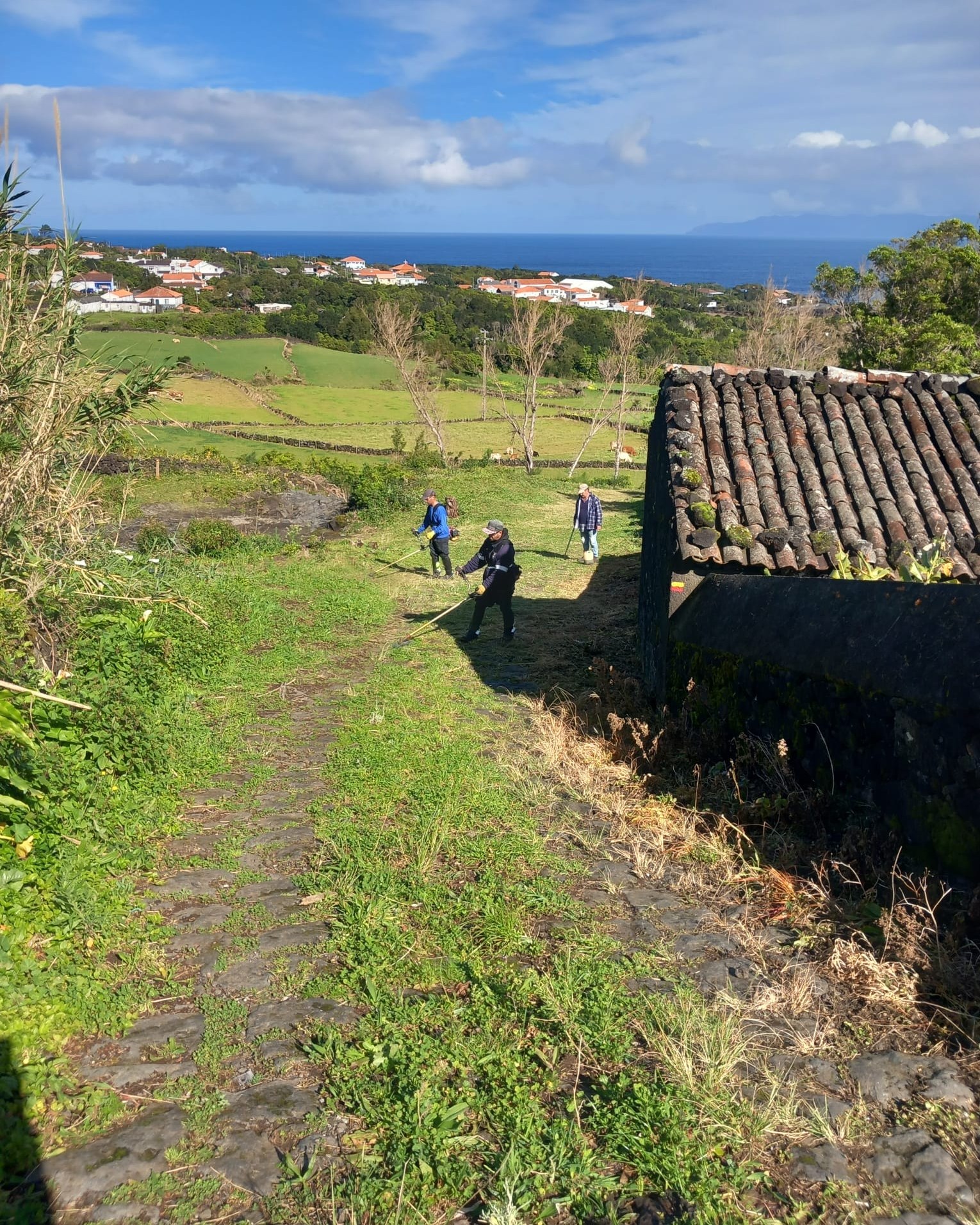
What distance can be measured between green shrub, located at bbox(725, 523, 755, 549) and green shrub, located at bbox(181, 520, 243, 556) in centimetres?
1069

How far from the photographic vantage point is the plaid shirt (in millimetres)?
17219

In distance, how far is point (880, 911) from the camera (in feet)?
14.5

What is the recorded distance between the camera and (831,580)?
5.82 m

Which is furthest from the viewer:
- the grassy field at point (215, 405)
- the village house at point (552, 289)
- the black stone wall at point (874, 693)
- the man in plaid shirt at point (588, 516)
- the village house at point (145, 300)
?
the village house at point (552, 289)

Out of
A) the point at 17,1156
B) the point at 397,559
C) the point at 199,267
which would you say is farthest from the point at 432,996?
the point at 199,267

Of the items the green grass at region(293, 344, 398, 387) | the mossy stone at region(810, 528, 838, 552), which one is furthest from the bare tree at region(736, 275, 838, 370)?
the green grass at region(293, 344, 398, 387)

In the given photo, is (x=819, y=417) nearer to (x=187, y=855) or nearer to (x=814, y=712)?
(x=814, y=712)

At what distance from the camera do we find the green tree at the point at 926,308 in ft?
72.6

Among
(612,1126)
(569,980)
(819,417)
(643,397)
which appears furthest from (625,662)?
(643,397)

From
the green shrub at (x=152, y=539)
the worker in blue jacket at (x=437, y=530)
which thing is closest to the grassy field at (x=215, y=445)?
the green shrub at (x=152, y=539)

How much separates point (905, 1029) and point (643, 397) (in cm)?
5654

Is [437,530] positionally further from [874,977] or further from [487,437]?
[487,437]

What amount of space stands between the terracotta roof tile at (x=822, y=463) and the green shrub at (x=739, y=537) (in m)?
0.01

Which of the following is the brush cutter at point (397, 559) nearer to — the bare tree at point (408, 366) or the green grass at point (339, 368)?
the bare tree at point (408, 366)
